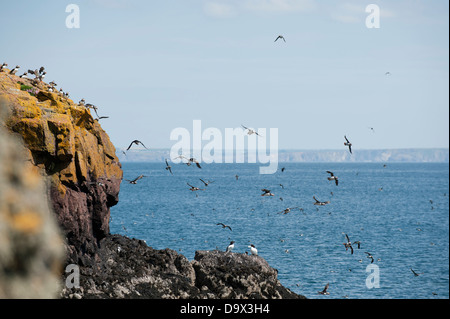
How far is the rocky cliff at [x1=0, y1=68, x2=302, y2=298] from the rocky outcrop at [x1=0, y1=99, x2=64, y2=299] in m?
22.7

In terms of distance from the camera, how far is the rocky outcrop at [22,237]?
17.2 ft

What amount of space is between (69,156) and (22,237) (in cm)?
2456

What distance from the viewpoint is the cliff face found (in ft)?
92.1

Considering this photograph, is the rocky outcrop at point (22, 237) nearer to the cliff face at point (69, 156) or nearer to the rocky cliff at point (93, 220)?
the rocky cliff at point (93, 220)

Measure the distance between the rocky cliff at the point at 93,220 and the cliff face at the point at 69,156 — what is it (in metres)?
0.05

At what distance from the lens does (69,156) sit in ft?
95.3

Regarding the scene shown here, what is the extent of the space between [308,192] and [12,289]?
16931 cm

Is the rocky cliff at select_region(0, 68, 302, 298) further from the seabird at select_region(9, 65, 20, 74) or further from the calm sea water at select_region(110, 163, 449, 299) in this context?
the calm sea water at select_region(110, 163, 449, 299)

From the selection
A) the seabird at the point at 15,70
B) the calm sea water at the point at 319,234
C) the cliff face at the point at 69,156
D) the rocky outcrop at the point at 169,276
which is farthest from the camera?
the calm sea water at the point at 319,234

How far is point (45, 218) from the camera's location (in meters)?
5.26

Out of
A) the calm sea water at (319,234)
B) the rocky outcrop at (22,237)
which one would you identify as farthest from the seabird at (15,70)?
the calm sea water at (319,234)

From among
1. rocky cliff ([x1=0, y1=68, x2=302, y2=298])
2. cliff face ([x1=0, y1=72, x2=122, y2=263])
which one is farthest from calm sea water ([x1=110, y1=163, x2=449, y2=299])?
cliff face ([x1=0, y1=72, x2=122, y2=263])
